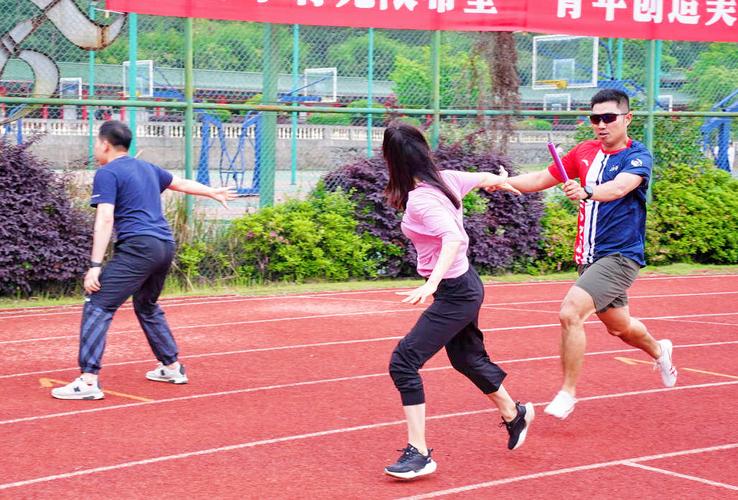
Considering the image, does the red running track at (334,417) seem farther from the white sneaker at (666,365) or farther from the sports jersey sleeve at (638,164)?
the sports jersey sleeve at (638,164)

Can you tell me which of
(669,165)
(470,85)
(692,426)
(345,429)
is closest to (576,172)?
(692,426)

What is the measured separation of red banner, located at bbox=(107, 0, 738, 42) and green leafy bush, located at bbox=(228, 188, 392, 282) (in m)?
2.28

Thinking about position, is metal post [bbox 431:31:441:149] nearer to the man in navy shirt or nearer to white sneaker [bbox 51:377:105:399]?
the man in navy shirt

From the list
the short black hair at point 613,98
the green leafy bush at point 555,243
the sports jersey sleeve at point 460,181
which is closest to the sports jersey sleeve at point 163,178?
the sports jersey sleeve at point 460,181

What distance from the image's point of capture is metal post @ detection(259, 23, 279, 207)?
13.6m

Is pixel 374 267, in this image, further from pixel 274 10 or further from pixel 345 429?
pixel 345 429

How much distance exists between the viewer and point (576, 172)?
23.4ft

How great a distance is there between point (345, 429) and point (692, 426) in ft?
6.90

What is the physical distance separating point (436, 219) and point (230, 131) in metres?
10.1

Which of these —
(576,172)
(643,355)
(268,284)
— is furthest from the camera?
(268,284)

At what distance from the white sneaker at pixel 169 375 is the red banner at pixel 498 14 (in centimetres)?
592

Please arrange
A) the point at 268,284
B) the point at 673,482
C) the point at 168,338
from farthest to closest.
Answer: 1. the point at 268,284
2. the point at 168,338
3. the point at 673,482

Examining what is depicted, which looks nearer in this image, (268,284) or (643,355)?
(643,355)

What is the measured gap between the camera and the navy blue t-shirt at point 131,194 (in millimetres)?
7309
